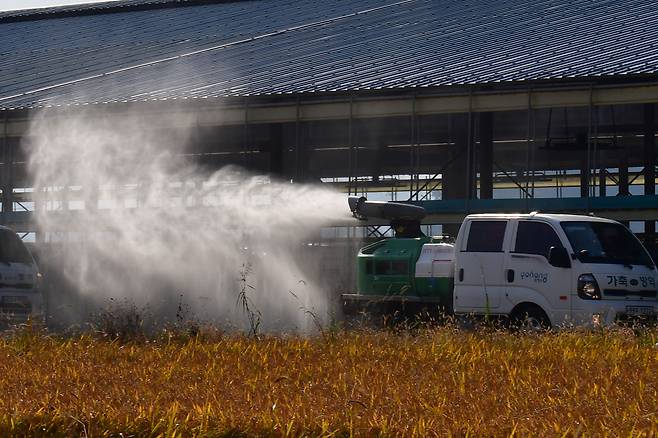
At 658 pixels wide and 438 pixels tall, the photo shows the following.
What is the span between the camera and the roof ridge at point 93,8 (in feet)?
156

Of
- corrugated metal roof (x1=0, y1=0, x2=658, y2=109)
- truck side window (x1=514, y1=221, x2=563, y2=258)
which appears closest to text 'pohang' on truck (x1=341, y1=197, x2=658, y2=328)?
truck side window (x1=514, y1=221, x2=563, y2=258)

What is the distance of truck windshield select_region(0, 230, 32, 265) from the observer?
57.3 ft

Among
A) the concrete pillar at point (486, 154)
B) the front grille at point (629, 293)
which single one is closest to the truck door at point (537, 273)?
the front grille at point (629, 293)

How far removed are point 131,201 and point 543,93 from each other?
11203mm

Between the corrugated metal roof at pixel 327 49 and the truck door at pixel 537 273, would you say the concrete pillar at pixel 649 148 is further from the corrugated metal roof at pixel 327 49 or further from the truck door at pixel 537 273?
the truck door at pixel 537 273

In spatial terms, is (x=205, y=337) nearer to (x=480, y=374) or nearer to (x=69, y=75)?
(x=480, y=374)

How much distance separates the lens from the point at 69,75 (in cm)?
3688

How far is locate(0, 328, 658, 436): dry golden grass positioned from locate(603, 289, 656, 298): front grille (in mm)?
2808

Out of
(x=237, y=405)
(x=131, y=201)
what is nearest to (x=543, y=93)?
(x=131, y=201)

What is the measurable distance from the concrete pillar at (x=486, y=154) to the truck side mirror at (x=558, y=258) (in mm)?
15620

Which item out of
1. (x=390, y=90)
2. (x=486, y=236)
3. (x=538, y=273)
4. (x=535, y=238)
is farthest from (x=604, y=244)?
(x=390, y=90)

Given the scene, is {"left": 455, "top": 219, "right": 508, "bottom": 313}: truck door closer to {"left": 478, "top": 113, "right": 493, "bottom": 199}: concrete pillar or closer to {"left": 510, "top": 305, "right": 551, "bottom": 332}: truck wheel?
{"left": 510, "top": 305, "right": 551, "bottom": 332}: truck wheel

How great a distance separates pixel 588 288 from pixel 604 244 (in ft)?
3.14

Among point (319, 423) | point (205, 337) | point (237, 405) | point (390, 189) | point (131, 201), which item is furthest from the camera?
point (390, 189)
